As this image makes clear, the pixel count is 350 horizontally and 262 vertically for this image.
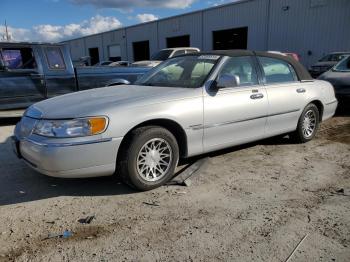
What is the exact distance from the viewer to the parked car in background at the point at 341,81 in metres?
8.20

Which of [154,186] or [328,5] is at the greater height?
[328,5]

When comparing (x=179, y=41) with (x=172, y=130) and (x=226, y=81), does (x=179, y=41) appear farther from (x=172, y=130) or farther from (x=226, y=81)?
(x=172, y=130)

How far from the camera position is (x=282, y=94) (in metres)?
5.17

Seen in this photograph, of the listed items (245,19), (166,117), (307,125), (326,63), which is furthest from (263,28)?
(166,117)

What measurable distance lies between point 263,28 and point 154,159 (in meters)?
21.5

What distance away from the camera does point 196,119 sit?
4.14 meters

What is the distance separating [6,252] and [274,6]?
74.7 ft

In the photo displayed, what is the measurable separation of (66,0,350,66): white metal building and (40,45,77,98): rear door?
1640 cm

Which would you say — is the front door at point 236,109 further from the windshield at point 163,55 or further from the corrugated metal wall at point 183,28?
the corrugated metal wall at point 183,28

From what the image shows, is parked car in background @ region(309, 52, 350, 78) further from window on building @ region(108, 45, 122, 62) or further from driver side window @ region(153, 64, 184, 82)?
window on building @ region(108, 45, 122, 62)

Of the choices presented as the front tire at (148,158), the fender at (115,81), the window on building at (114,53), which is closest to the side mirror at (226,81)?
the front tire at (148,158)

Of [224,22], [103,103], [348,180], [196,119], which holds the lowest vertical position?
[348,180]

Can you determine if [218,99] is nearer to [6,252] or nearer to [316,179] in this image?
[316,179]

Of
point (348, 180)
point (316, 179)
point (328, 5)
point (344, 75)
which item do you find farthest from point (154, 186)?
point (328, 5)
